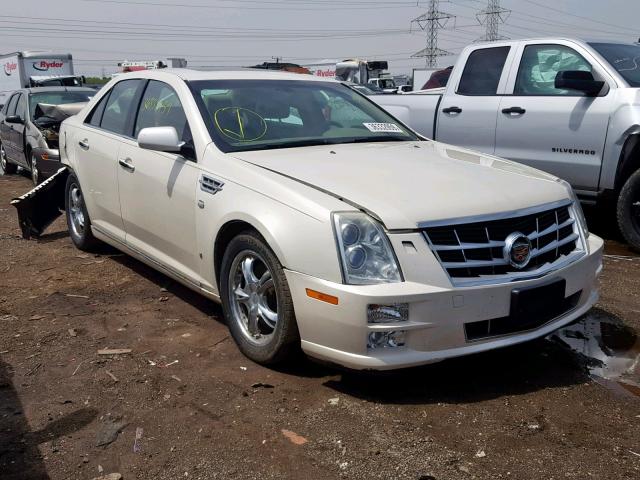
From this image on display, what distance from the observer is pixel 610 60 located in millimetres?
6340

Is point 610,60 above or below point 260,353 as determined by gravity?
above

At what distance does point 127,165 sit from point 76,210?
1.70m

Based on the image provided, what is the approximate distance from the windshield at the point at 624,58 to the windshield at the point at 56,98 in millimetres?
8341

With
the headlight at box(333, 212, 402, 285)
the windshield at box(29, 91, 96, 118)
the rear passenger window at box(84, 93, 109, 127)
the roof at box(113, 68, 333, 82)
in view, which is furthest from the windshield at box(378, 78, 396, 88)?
the headlight at box(333, 212, 402, 285)

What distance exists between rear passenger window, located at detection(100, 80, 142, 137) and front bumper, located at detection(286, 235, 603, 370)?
253 cm

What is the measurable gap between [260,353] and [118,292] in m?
2.02

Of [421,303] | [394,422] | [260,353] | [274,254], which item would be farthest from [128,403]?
[421,303]

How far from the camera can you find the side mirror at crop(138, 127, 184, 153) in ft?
13.4

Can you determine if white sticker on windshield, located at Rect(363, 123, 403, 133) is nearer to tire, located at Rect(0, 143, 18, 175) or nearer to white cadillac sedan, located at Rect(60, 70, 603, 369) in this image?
white cadillac sedan, located at Rect(60, 70, 603, 369)

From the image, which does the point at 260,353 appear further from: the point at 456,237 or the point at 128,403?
the point at 456,237

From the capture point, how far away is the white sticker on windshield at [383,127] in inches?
187

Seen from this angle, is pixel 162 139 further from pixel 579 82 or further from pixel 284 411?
pixel 579 82

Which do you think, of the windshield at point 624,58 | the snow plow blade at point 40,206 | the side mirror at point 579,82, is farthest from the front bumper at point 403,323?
the snow plow blade at point 40,206

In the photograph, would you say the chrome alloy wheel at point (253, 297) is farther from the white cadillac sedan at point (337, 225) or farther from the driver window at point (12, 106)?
the driver window at point (12, 106)
